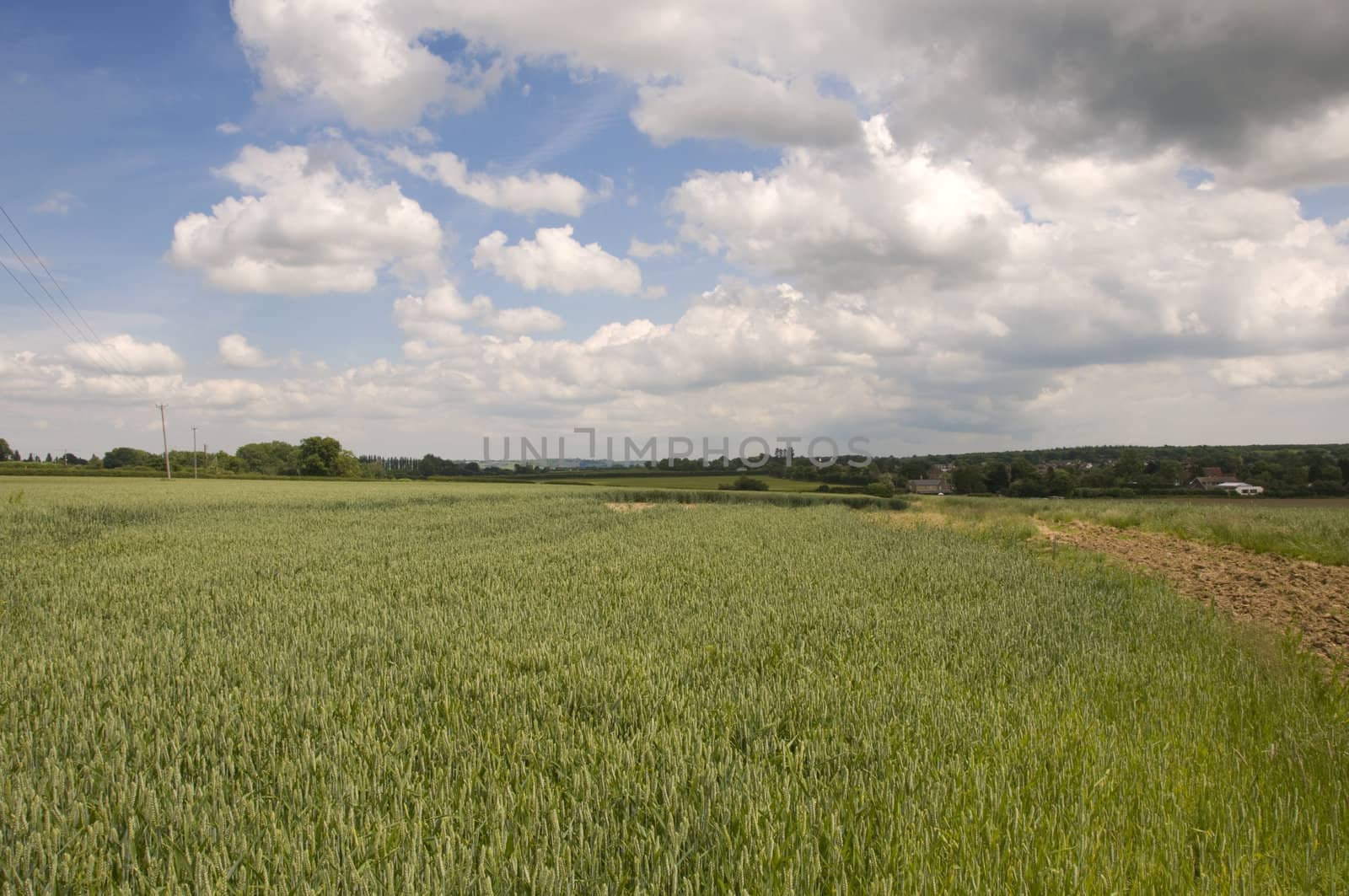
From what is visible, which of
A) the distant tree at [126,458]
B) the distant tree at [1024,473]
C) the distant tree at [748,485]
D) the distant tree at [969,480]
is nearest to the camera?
the distant tree at [748,485]

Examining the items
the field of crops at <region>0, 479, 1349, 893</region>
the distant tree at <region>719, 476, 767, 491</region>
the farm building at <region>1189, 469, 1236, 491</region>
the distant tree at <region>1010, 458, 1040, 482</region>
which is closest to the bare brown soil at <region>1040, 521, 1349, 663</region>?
the field of crops at <region>0, 479, 1349, 893</region>

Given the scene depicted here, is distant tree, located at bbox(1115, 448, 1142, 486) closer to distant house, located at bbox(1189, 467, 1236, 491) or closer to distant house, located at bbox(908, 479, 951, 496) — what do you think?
distant house, located at bbox(1189, 467, 1236, 491)

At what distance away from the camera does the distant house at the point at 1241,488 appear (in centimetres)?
4730

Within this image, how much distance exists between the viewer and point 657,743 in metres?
4.22

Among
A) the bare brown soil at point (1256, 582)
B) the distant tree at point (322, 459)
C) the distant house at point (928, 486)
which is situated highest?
the distant tree at point (322, 459)

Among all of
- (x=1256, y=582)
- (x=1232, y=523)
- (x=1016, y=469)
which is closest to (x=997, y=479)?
(x=1016, y=469)

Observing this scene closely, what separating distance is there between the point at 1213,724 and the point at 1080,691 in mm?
897

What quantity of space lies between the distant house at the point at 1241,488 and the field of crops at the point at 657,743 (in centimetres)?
4992

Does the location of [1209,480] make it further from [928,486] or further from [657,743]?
[657,743]

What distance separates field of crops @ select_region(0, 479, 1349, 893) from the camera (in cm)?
305

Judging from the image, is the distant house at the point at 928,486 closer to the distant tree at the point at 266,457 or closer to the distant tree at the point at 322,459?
the distant tree at the point at 322,459

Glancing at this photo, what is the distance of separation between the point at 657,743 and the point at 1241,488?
202ft

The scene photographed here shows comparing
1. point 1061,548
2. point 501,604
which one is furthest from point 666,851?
point 1061,548

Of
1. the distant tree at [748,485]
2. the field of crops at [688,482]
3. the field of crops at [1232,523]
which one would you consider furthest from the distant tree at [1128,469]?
the distant tree at [748,485]
